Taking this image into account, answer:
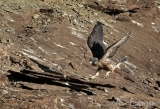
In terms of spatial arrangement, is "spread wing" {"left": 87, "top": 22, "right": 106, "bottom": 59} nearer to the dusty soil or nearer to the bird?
the bird

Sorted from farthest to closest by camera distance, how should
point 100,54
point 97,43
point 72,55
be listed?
1. point 72,55
2. point 97,43
3. point 100,54

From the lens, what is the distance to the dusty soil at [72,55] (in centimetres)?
1286

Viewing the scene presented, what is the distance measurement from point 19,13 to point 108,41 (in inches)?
142

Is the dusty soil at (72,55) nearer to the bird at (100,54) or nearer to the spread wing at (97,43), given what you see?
the bird at (100,54)

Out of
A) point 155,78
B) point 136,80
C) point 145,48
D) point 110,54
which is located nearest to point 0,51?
point 110,54

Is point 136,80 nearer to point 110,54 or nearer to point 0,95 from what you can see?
point 110,54

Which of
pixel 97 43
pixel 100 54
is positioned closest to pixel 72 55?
pixel 97 43

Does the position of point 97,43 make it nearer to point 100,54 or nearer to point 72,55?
point 100,54

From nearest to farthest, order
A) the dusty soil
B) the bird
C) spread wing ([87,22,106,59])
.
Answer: the dusty soil < the bird < spread wing ([87,22,106,59])

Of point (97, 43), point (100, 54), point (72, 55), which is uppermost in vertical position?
point (97, 43)

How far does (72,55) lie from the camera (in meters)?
17.2

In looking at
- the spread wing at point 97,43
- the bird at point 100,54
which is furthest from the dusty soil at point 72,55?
the spread wing at point 97,43

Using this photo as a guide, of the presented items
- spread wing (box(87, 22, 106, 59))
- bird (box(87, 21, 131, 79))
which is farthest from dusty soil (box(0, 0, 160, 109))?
spread wing (box(87, 22, 106, 59))

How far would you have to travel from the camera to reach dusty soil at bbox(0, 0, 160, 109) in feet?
42.2
